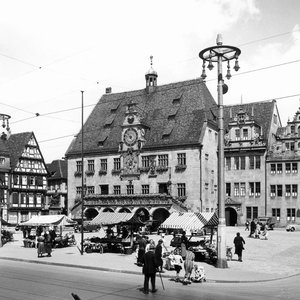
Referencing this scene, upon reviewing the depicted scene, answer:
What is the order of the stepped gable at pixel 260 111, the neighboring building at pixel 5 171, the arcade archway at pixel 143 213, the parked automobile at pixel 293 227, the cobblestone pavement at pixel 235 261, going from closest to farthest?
1. the cobblestone pavement at pixel 235 261
2. the parked automobile at pixel 293 227
3. the arcade archway at pixel 143 213
4. the stepped gable at pixel 260 111
5. the neighboring building at pixel 5 171

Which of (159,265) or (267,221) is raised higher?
(159,265)

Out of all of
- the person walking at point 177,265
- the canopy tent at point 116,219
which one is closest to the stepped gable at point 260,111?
the canopy tent at point 116,219

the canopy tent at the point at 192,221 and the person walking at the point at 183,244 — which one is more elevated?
the canopy tent at the point at 192,221

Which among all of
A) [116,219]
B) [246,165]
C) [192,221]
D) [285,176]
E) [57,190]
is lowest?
[116,219]

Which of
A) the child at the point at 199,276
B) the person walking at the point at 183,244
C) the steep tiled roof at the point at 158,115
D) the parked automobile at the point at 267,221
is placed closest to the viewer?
the child at the point at 199,276

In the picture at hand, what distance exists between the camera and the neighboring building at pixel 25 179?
253 ft

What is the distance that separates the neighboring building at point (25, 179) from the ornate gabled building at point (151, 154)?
11.1m

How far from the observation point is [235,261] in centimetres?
2703

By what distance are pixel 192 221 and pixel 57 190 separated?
64930 millimetres

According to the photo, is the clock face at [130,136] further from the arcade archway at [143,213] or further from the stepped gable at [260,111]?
the stepped gable at [260,111]

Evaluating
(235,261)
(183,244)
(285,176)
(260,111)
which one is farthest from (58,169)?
(183,244)

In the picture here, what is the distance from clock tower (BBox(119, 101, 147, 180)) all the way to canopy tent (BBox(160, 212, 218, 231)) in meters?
34.9

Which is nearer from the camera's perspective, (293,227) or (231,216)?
(293,227)

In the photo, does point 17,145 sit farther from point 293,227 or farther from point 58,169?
point 293,227
